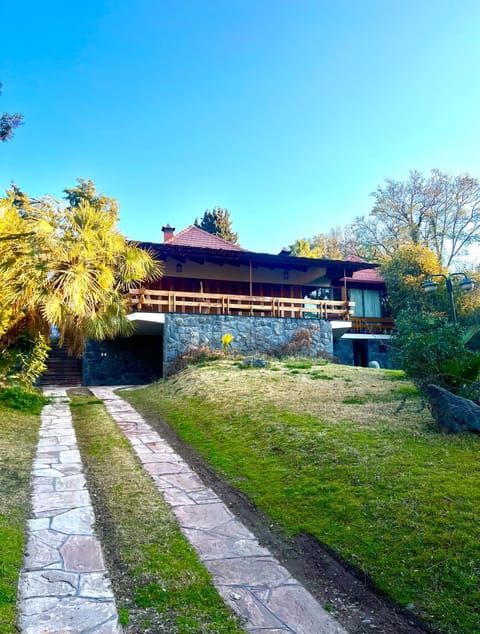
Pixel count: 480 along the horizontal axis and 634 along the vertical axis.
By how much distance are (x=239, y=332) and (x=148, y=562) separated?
13655 mm

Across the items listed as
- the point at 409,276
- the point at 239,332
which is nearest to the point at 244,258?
the point at 239,332

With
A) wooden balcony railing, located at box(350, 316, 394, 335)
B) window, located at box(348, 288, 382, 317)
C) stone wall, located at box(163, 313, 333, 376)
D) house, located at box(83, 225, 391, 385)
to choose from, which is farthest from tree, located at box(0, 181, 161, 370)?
window, located at box(348, 288, 382, 317)

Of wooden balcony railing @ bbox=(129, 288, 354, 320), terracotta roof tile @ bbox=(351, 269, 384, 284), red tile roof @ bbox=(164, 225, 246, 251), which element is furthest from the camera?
terracotta roof tile @ bbox=(351, 269, 384, 284)

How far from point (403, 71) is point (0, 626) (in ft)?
39.5

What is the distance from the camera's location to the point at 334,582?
3.44 metres

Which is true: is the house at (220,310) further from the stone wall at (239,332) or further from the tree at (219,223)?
the tree at (219,223)

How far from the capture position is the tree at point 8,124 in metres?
5.02

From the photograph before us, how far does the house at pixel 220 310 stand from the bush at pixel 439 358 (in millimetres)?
9943

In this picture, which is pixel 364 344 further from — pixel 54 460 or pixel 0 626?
pixel 0 626

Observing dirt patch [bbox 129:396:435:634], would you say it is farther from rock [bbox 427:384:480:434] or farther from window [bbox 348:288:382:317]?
window [bbox 348:288:382:317]

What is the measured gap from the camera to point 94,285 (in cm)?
923

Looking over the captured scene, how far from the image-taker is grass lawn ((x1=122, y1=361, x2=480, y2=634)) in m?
3.31

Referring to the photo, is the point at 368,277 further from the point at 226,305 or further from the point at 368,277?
the point at 226,305

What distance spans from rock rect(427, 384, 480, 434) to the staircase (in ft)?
50.7
